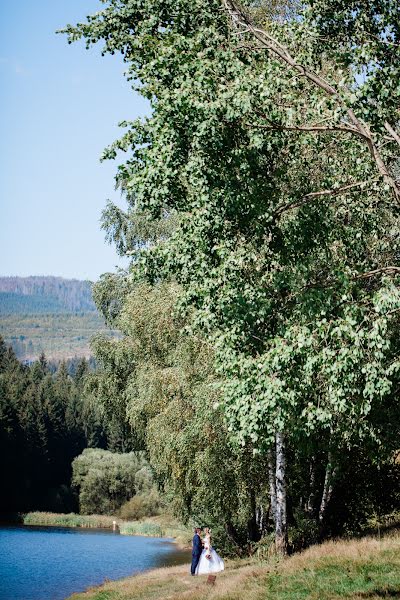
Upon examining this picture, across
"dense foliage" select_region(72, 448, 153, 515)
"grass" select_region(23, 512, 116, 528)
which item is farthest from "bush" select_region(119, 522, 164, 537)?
"dense foliage" select_region(72, 448, 153, 515)

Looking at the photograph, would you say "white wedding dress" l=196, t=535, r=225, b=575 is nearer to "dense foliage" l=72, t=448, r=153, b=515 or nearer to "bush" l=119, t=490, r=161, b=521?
"bush" l=119, t=490, r=161, b=521

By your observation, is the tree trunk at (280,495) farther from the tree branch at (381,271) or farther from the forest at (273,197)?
the tree branch at (381,271)

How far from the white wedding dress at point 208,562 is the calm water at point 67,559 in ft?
24.5

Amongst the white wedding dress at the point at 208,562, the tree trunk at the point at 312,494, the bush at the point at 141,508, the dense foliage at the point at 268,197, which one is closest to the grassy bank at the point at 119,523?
the bush at the point at 141,508

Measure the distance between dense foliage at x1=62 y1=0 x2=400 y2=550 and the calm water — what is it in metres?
18.8

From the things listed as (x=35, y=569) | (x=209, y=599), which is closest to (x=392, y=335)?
(x=209, y=599)

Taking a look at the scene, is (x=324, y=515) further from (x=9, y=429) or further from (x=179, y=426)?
(x=9, y=429)

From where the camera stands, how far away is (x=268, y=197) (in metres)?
13.2

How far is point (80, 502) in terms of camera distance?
80.1 meters

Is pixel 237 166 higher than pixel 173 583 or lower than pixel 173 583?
higher

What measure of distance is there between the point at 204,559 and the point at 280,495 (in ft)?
14.3

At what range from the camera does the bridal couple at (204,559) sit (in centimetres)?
2230

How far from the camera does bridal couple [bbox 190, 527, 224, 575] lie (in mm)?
22297

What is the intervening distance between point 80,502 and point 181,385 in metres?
61.3
